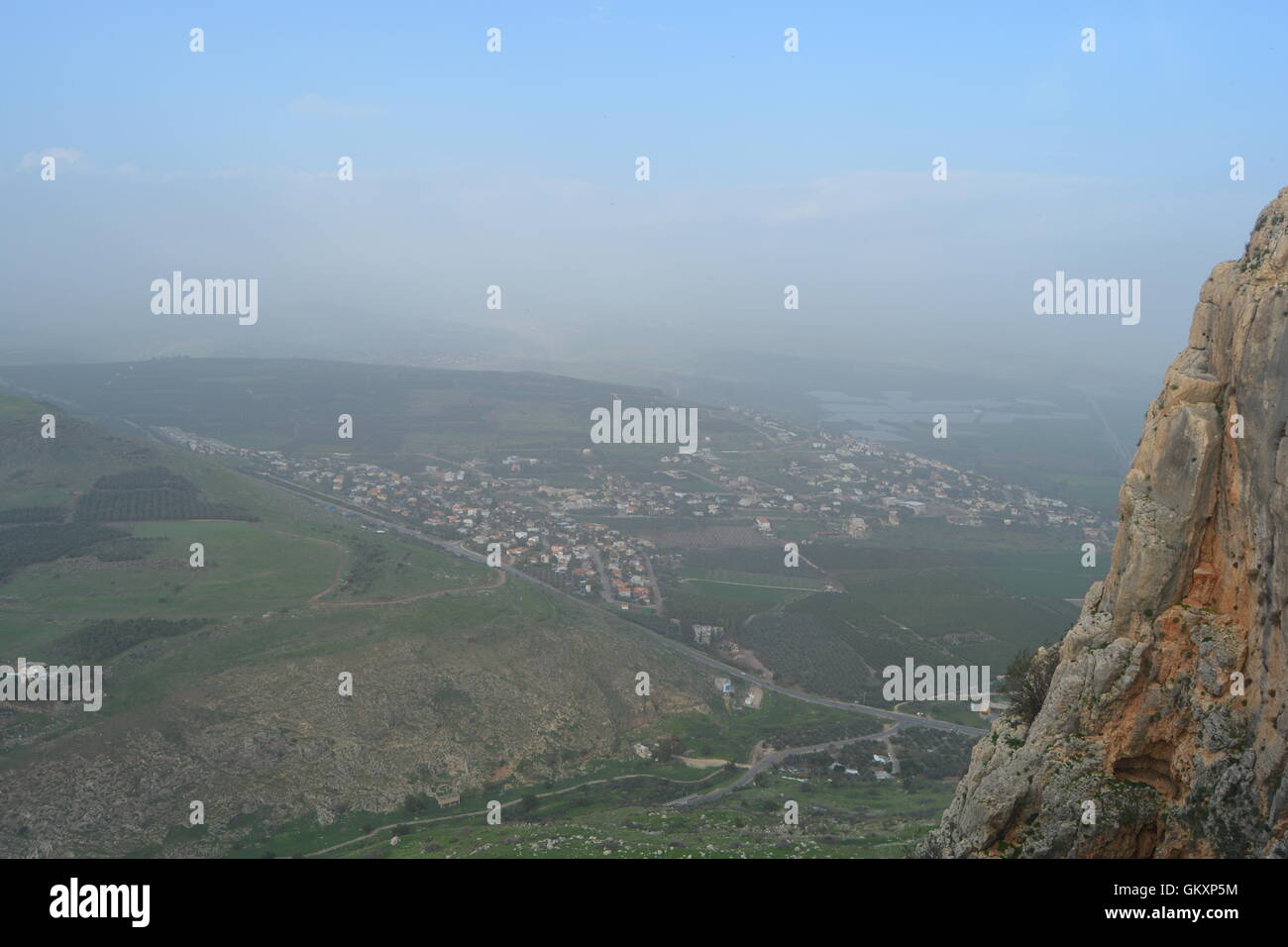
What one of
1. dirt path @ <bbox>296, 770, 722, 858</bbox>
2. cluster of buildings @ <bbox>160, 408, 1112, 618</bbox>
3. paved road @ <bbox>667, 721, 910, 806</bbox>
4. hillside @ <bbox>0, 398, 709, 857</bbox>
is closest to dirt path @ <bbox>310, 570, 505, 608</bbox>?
hillside @ <bbox>0, 398, 709, 857</bbox>

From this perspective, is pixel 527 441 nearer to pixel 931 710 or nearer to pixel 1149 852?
pixel 931 710

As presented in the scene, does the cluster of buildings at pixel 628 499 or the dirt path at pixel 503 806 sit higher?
the cluster of buildings at pixel 628 499

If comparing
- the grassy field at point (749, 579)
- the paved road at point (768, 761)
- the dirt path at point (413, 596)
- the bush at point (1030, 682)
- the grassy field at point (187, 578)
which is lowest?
the paved road at point (768, 761)

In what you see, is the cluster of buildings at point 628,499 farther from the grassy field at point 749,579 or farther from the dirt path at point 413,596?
the dirt path at point 413,596

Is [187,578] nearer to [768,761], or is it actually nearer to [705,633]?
[705,633]

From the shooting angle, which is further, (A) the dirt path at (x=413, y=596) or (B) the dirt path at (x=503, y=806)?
(A) the dirt path at (x=413, y=596)

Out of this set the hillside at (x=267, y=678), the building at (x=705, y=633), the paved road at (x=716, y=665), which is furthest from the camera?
the building at (x=705, y=633)

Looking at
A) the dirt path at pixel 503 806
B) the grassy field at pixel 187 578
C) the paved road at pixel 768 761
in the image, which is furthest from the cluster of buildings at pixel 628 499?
the dirt path at pixel 503 806
